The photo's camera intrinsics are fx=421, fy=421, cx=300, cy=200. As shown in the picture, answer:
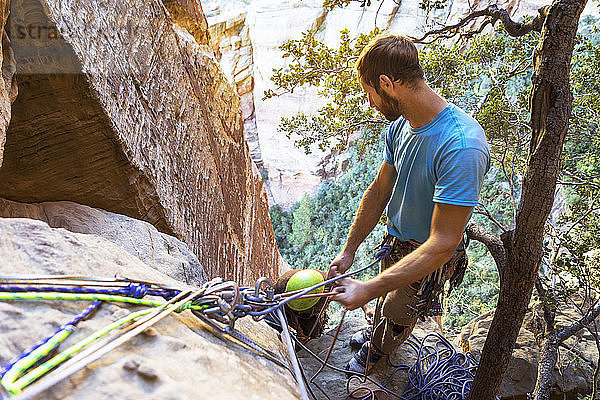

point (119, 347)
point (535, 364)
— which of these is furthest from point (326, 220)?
point (119, 347)

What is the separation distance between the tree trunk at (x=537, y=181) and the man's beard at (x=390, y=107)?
2.42 ft

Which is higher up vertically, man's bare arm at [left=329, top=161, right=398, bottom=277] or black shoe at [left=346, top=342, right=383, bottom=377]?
man's bare arm at [left=329, top=161, right=398, bottom=277]

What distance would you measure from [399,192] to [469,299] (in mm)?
6763

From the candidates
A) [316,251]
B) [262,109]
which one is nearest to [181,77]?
[316,251]

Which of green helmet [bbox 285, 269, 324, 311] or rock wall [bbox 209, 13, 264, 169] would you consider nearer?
green helmet [bbox 285, 269, 324, 311]

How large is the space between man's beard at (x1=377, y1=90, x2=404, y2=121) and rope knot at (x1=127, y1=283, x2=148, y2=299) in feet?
4.44

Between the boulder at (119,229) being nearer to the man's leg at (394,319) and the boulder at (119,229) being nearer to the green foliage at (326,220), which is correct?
the man's leg at (394,319)

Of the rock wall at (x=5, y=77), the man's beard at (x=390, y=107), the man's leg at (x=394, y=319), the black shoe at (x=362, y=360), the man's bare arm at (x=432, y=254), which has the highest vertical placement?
the rock wall at (x=5, y=77)

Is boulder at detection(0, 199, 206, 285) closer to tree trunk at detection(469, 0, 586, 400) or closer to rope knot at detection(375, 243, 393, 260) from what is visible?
rope knot at detection(375, 243, 393, 260)

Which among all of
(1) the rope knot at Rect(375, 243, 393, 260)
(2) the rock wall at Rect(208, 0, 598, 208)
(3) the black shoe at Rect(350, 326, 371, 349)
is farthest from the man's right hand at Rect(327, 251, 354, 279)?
(2) the rock wall at Rect(208, 0, 598, 208)

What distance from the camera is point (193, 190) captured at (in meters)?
2.61

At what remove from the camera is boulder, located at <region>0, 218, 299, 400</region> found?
2.18 feet

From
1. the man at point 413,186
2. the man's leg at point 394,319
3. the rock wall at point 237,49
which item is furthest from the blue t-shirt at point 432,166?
the rock wall at point 237,49

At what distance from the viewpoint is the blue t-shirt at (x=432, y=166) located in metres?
1.61
